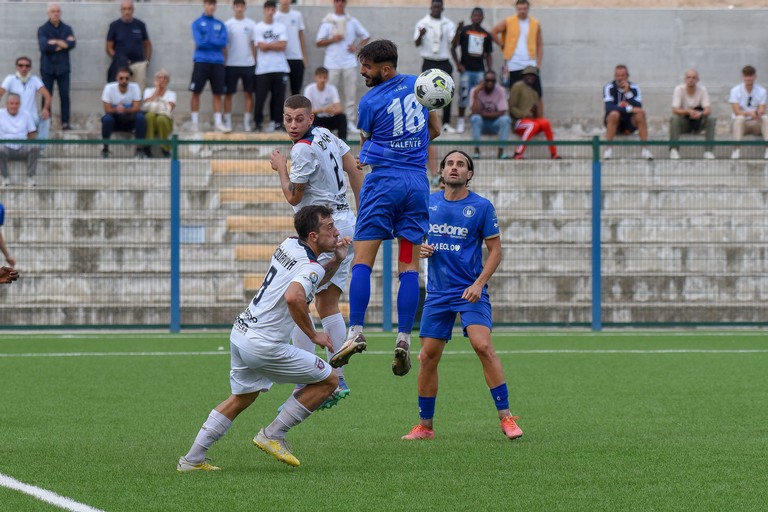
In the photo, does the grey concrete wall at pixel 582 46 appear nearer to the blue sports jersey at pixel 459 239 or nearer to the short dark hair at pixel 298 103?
the short dark hair at pixel 298 103

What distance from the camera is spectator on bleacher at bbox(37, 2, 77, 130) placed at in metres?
22.7

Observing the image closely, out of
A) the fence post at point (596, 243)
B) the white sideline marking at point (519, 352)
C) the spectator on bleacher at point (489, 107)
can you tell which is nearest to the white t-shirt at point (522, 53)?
the spectator on bleacher at point (489, 107)

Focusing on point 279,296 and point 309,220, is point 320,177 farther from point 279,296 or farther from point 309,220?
point 279,296

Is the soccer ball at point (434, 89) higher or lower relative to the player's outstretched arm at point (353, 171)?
higher

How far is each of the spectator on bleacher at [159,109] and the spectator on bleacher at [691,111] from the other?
8.01 m

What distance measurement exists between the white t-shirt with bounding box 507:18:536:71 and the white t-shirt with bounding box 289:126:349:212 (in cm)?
1393

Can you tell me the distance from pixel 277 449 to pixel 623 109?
1549 centimetres

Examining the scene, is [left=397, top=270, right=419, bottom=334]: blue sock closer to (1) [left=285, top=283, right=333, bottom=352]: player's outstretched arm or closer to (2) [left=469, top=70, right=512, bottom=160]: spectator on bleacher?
(1) [left=285, top=283, right=333, bottom=352]: player's outstretched arm

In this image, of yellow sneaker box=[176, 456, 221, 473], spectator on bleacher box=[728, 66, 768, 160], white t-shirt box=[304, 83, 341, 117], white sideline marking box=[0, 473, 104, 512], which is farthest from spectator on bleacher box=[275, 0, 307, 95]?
white sideline marking box=[0, 473, 104, 512]

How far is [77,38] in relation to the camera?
24156mm

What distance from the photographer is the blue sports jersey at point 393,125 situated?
9.38m

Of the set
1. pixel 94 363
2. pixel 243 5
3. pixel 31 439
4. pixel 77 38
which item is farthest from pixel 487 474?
pixel 77 38

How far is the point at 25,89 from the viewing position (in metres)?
21.5

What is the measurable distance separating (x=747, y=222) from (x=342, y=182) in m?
11.0
